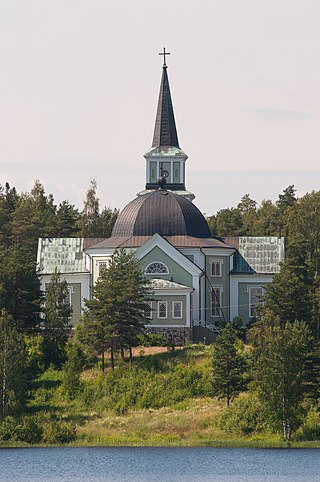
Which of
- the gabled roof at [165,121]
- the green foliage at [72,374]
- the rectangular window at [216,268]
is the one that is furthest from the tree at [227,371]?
the gabled roof at [165,121]

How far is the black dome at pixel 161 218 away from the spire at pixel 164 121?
1078 centimetres

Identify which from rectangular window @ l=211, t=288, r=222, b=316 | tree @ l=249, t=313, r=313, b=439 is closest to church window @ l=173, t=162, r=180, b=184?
rectangular window @ l=211, t=288, r=222, b=316

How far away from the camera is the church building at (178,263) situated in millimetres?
79562

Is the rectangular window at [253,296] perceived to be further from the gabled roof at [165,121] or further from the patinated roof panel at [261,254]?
the gabled roof at [165,121]

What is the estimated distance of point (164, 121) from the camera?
95312 millimetres

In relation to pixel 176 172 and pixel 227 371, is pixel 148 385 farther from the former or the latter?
pixel 176 172

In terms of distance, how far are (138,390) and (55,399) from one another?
12.9ft

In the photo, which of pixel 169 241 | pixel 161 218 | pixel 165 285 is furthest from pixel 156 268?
pixel 161 218

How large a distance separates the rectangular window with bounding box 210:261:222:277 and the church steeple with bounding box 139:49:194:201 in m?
9.91

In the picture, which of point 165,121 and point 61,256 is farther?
point 165,121

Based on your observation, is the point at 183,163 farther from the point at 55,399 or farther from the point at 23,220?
the point at 55,399

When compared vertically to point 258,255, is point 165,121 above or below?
above

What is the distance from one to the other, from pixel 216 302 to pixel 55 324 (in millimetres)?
11296

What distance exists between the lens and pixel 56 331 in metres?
77.1
